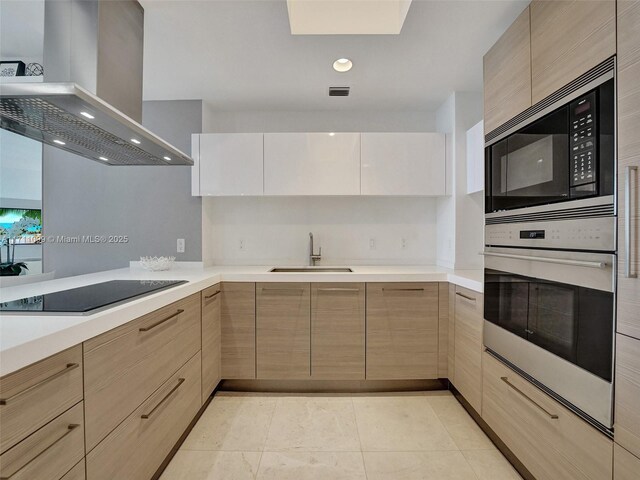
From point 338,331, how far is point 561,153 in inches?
67.6

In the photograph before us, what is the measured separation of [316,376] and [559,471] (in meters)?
1.48

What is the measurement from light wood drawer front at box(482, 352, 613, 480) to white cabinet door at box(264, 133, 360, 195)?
1628 mm

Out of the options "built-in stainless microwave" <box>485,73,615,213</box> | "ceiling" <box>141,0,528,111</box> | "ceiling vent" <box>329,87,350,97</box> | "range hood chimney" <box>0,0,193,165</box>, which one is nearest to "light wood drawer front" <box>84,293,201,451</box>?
"range hood chimney" <box>0,0,193,165</box>

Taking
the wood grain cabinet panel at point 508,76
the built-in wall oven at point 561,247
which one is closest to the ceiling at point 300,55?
the wood grain cabinet panel at point 508,76

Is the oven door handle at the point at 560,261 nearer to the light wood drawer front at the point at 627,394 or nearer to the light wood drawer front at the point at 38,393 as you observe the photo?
the light wood drawer front at the point at 627,394

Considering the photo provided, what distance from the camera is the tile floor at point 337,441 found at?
1.64m

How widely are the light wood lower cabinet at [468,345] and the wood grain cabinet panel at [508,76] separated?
1029mm

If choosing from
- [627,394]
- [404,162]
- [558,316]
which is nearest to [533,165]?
[558,316]

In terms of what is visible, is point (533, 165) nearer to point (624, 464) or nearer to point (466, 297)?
point (466, 297)

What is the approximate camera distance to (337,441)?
1875mm

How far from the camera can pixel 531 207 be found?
1.47m

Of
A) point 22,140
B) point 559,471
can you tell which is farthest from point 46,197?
point 559,471

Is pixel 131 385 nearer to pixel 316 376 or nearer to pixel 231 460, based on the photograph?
pixel 231 460

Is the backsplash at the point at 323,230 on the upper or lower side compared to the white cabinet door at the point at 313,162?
lower
